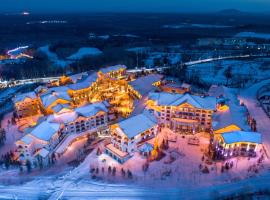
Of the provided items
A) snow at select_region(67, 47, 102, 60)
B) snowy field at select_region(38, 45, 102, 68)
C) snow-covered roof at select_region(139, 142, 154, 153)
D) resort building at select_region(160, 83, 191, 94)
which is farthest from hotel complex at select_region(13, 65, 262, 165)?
snow at select_region(67, 47, 102, 60)

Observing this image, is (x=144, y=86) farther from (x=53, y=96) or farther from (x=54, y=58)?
(x=54, y=58)

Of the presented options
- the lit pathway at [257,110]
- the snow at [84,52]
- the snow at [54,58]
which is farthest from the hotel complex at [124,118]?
the snow at [84,52]

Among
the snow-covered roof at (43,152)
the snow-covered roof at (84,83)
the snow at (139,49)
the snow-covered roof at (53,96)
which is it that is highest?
the snow at (139,49)

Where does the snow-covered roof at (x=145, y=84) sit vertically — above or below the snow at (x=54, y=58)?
below

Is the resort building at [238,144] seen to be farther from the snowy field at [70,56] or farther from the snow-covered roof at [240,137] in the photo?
the snowy field at [70,56]

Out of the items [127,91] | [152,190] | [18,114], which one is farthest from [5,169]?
[127,91]

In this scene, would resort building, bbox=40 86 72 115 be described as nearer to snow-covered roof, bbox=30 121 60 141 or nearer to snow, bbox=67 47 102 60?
snow-covered roof, bbox=30 121 60 141

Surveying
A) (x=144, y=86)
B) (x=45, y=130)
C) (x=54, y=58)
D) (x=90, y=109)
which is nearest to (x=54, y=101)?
(x=90, y=109)

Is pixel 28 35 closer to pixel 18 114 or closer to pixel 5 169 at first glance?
pixel 18 114
